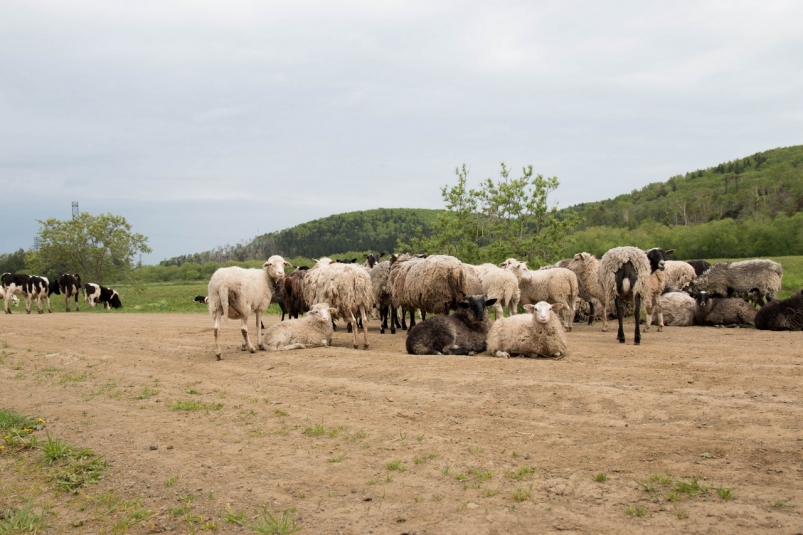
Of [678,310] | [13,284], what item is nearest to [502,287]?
[678,310]

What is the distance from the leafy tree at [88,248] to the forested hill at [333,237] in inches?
2163

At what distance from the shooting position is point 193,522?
15.1 ft

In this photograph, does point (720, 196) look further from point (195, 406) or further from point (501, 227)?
point (195, 406)

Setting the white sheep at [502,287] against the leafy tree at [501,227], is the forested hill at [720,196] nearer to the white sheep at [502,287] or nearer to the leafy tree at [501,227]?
the leafy tree at [501,227]

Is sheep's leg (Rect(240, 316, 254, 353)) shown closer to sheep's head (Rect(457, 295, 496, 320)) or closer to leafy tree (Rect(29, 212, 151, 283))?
sheep's head (Rect(457, 295, 496, 320))

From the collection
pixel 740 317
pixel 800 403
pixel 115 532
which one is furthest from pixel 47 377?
pixel 740 317

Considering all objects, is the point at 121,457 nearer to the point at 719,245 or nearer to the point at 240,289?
the point at 240,289

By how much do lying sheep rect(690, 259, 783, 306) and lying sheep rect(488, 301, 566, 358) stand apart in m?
10.9

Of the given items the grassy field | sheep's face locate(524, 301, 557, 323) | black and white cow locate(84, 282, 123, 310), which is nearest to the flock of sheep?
sheep's face locate(524, 301, 557, 323)

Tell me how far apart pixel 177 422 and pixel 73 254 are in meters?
37.3

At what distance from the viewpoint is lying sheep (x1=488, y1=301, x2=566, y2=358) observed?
10.7 meters

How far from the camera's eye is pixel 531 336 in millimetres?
10844

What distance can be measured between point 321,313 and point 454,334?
300 cm

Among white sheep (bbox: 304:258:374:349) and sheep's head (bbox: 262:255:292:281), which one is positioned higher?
sheep's head (bbox: 262:255:292:281)
